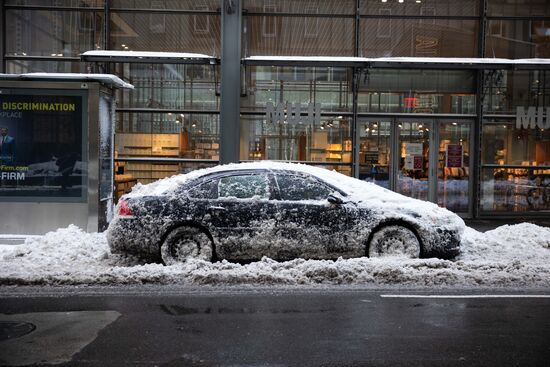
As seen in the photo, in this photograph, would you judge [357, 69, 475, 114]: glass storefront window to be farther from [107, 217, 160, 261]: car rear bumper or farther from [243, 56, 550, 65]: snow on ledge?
[107, 217, 160, 261]: car rear bumper

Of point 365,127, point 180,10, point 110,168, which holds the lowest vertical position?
point 110,168

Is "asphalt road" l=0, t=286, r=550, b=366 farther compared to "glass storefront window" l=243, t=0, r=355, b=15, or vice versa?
"glass storefront window" l=243, t=0, r=355, b=15

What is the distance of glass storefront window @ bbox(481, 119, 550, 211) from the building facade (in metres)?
0.03

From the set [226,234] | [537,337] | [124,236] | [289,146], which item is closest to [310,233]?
[226,234]

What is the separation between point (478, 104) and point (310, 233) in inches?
355

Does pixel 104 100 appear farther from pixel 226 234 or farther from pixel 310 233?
pixel 310 233

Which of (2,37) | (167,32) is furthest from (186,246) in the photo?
(2,37)

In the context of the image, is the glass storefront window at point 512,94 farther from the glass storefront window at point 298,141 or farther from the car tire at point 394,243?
the car tire at point 394,243

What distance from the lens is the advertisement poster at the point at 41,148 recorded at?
11711mm

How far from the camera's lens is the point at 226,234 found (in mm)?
9016

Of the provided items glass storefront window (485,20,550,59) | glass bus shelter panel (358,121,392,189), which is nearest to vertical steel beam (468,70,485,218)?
glass storefront window (485,20,550,59)

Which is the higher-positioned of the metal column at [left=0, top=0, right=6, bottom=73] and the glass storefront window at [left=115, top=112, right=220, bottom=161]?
the metal column at [left=0, top=0, right=6, bottom=73]

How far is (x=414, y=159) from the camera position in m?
16.3

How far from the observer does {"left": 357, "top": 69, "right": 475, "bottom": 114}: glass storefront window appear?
52.7 ft
